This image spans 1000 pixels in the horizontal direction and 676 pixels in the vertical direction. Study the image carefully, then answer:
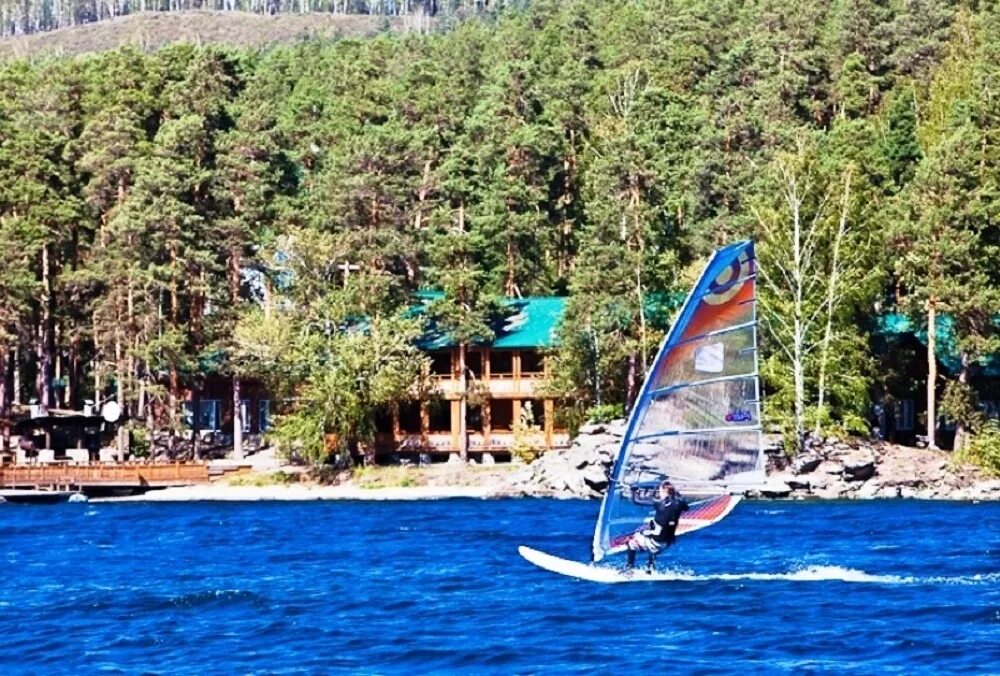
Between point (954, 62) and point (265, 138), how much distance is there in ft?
119

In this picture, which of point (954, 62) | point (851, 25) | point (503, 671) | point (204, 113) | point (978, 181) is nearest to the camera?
point (503, 671)

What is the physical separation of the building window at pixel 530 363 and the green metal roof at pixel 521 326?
2.51 ft

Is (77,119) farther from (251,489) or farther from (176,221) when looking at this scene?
(251,489)

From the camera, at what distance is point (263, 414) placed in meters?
88.4

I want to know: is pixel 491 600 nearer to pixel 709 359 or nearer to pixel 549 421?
pixel 709 359

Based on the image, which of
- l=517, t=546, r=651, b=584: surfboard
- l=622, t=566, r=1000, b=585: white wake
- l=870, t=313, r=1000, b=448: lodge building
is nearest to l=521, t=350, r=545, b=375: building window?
l=870, t=313, r=1000, b=448: lodge building

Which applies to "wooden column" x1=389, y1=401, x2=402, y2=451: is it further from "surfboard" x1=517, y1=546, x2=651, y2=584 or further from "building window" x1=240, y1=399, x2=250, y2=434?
"surfboard" x1=517, y1=546, x2=651, y2=584

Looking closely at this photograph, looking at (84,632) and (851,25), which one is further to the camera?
(851,25)

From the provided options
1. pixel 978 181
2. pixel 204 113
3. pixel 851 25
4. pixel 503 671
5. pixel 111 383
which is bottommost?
pixel 503 671

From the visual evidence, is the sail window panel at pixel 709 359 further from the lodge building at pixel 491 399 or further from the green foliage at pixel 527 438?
the lodge building at pixel 491 399

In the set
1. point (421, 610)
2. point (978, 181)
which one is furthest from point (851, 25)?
point (421, 610)

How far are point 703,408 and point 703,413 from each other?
0.11 m

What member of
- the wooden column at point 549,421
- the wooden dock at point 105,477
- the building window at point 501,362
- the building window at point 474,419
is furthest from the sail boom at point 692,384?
the building window at point 474,419

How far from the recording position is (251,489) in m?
74.4
